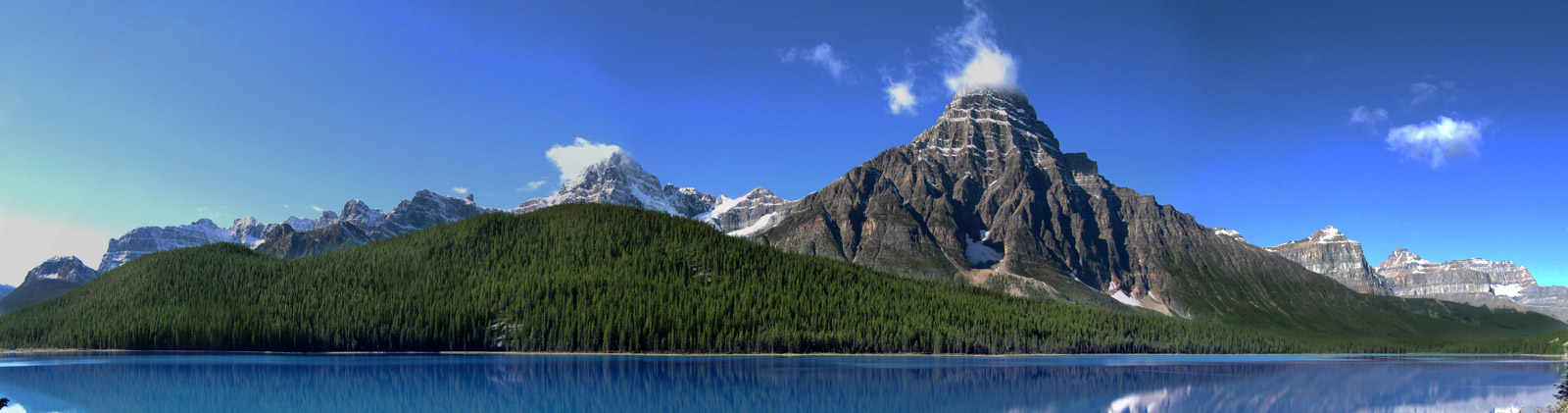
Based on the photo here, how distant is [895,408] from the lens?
273 feet

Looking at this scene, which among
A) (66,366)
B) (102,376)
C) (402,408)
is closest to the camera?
(402,408)

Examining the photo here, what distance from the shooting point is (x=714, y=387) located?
101875 millimetres

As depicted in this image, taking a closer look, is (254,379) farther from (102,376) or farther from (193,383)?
(102,376)

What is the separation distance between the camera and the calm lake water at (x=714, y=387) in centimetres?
8625

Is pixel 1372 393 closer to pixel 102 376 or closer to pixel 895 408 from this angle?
pixel 895 408

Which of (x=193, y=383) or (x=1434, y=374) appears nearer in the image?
(x=193, y=383)

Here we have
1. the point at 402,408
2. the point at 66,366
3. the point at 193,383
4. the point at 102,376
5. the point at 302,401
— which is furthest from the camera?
the point at 66,366

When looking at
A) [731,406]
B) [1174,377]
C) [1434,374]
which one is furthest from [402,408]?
[1434,374]

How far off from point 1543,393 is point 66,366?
198 m

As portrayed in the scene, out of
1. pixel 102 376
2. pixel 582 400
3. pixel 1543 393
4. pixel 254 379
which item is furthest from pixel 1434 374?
pixel 102 376

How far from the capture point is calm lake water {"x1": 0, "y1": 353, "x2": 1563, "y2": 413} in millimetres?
86250

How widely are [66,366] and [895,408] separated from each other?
13189 centimetres

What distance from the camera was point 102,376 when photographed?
120 metres

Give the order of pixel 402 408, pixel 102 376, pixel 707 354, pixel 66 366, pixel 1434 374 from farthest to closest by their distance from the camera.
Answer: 1. pixel 707 354
2. pixel 1434 374
3. pixel 66 366
4. pixel 102 376
5. pixel 402 408
